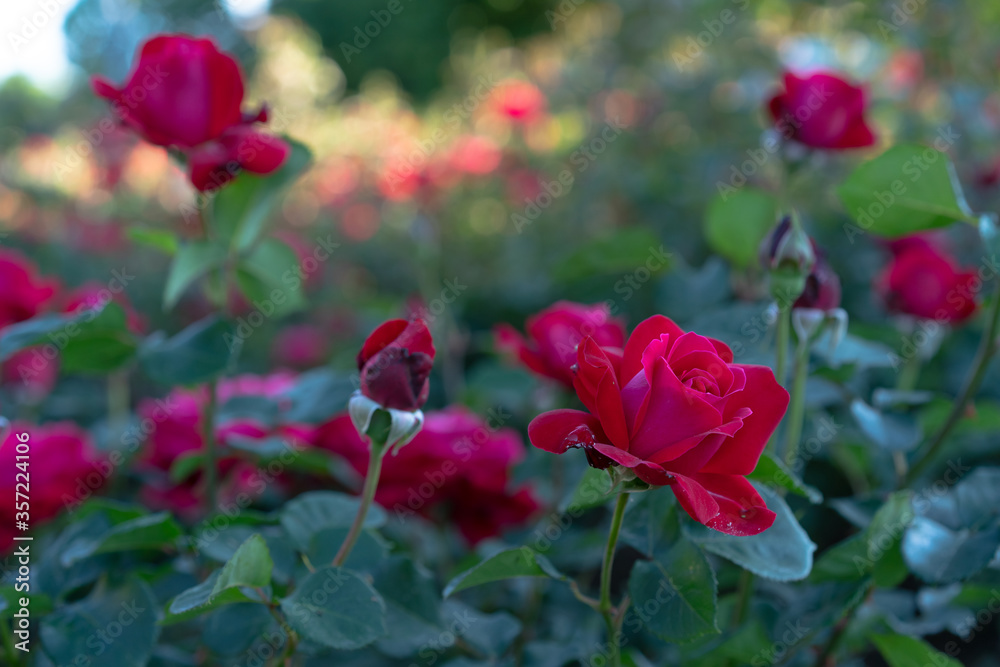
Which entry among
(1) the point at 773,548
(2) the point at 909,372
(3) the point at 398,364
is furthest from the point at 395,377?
(2) the point at 909,372

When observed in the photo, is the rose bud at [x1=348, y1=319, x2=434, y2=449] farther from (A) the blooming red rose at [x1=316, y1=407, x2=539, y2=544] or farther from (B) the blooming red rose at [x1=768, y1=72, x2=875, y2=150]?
(B) the blooming red rose at [x1=768, y1=72, x2=875, y2=150]

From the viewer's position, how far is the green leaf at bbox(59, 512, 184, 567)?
0.46m

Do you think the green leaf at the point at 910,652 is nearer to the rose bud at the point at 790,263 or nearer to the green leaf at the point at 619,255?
the rose bud at the point at 790,263

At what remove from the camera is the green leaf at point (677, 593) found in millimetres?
393

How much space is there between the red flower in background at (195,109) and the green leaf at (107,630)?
0.28 metres

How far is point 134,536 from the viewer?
0.48m

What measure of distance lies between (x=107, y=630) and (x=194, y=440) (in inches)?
11.0

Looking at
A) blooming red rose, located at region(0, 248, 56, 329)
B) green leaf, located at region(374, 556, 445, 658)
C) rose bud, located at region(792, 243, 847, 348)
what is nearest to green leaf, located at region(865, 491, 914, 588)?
rose bud, located at region(792, 243, 847, 348)

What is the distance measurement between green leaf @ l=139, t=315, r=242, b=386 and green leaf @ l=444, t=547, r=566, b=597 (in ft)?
0.88

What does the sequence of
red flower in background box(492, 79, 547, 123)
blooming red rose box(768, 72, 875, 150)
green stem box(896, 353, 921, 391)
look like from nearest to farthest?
blooming red rose box(768, 72, 875, 150), green stem box(896, 353, 921, 391), red flower in background box(492, 79, 547, 123)

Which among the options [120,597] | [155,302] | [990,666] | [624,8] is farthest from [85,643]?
[155,302]

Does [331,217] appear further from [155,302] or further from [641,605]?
[641,605]

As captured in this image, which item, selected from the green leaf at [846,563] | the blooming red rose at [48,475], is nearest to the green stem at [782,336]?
the green leaf at [846,563]

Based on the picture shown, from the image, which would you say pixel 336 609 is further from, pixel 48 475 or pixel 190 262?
pixel 48 475
